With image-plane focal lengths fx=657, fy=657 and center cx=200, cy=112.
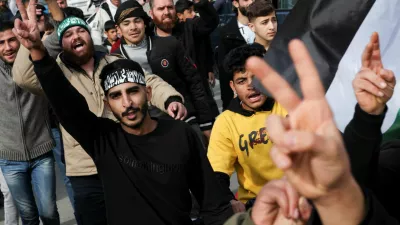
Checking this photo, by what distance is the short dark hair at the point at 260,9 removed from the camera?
5312 mm

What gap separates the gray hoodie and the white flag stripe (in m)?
2.37

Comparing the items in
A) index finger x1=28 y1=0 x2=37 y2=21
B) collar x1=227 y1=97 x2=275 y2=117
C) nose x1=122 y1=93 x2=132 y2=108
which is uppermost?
index finger x1=28 y1=0 x2=37 y2=21

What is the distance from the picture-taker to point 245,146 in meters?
3.51

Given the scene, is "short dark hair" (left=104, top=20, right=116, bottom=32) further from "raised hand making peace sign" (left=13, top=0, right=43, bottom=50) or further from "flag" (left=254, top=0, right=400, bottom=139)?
"flag" (left=254, top=0, right=400, bottom=139)

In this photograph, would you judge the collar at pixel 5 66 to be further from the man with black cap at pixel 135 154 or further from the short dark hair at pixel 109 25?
the short dark hair at pixel 109 25

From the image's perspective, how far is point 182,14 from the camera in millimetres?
8164

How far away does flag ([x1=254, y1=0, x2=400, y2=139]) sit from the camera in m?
3.09

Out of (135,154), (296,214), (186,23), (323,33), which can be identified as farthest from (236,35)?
(296,214)

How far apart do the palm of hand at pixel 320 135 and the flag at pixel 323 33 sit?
5.65 ft

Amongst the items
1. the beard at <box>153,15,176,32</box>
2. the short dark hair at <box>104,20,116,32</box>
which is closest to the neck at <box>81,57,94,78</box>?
the beard at <box>153,15,176,32</box>

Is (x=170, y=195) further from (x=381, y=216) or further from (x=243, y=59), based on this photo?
(x=381, y=216)

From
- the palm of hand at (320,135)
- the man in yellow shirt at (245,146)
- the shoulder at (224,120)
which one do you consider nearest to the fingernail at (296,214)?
the palm of hand at (320,135)

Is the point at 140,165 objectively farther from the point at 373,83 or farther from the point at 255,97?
the point at 373,83

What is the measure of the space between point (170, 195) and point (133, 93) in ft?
1.85
